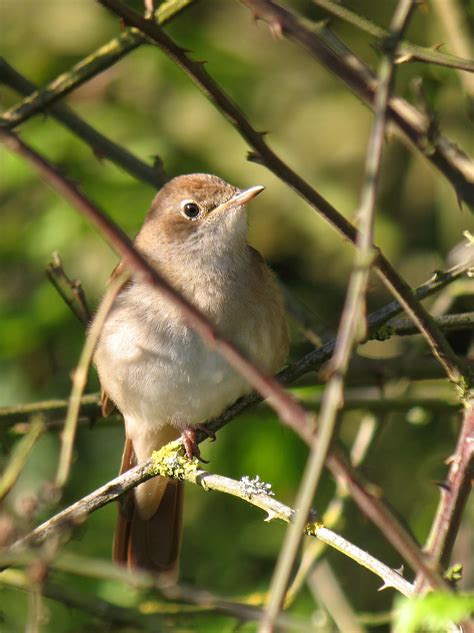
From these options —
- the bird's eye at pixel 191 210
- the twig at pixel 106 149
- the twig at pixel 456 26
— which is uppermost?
the twig at pixel 456 26

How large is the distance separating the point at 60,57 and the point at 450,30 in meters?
2.33

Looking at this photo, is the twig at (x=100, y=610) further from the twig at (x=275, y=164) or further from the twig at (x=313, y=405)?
the twig at (x=275, y=164)

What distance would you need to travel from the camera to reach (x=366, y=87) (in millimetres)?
2838

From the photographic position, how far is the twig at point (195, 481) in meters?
2.66

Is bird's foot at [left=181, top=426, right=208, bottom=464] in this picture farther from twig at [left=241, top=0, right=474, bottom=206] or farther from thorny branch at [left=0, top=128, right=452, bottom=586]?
thorny branch at [left=0, top=128, right=452, bottom=586]

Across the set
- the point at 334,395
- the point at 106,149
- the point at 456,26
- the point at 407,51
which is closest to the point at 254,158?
the point at 407,51

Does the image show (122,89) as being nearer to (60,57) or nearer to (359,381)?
(60,57)

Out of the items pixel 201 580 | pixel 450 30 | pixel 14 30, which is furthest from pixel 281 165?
pixel 14 30

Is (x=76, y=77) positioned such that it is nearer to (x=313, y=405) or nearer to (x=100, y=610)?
(x=313, y=405)

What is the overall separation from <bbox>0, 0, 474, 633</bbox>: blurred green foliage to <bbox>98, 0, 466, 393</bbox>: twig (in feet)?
5.33

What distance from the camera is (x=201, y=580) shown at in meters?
5.31

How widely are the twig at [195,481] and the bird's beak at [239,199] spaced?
3.91 feet

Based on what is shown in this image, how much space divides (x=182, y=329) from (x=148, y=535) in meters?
1.23

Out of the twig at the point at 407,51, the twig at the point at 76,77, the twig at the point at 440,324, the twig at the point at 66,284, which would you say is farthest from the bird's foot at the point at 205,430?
the twig at the point at 407,51
